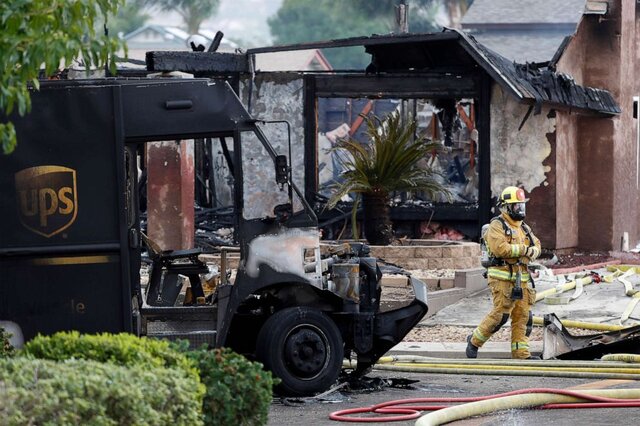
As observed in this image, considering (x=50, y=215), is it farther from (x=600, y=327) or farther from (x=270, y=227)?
(x=600, y=327)

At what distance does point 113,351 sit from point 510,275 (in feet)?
24.6

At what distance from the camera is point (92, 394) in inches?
251

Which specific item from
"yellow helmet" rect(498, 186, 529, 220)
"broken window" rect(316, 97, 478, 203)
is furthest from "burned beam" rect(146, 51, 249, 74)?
"yellow helmet" rect(498, 186, 529, 220)

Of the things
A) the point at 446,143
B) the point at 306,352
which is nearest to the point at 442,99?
the point at 446,143

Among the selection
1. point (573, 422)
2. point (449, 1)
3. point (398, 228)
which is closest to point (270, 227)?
point (573, 422)

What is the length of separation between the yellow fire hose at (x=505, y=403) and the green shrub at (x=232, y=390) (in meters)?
2.05

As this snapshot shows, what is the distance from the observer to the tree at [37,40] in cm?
669

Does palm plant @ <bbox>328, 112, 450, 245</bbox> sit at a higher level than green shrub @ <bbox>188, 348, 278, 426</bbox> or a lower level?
higher

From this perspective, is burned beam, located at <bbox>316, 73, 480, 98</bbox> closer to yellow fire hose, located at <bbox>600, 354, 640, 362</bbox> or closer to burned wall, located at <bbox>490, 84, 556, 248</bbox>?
burned wall, located at <bbox>490, 84, 556, 248</bbox>

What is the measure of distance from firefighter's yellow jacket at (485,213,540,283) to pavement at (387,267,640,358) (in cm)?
106

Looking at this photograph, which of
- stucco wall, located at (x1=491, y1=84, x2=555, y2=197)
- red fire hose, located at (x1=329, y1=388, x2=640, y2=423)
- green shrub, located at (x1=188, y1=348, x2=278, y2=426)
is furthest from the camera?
stucco wall, located at (x1=491, y1=84, x2=555, y2=197)

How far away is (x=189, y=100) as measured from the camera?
36.5 feet

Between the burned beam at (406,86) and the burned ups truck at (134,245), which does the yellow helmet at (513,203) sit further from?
the burned beam at (406,86)

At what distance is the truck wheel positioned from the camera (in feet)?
37.0
